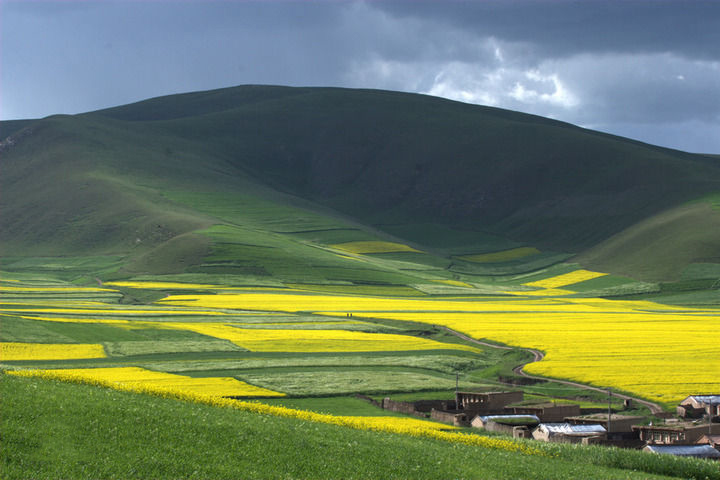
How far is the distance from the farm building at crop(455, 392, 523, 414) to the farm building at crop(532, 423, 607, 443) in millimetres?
5390

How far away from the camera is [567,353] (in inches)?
2785

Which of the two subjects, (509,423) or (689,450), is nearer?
(689,450)

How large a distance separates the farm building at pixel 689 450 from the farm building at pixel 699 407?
31.5 feet

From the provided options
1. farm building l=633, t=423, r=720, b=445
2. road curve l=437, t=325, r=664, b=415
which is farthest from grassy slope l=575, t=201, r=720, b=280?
farm building l=633, t=423, r=720, b=445

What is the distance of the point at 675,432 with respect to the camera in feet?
141

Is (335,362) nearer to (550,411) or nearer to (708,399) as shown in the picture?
(550,411)

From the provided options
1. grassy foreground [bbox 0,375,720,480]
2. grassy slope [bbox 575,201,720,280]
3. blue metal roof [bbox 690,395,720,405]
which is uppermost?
grassy slope [bbox 575,201,720,280]

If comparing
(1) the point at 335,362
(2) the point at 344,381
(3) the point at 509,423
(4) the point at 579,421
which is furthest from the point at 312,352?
(4) the point at 579,421

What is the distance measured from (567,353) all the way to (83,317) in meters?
53.8

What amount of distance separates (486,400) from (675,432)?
11761 mm

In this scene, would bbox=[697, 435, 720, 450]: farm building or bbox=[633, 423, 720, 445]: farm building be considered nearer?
bbox=[697, 435, 720, 450]: farm building

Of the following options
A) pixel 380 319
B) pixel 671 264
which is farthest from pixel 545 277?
pixel 380 319

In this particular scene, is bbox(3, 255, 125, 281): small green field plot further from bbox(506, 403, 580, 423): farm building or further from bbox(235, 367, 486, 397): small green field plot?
bbox(506, 403, 580, 423): farm building

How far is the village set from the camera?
138 feet
